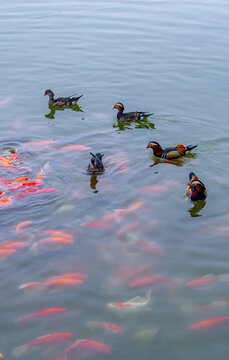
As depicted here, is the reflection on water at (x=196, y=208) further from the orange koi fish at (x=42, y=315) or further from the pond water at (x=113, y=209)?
the orange koi fish at (x=42, y=315)

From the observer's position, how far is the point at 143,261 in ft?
26.0

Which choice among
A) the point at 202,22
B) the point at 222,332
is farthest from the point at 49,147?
the point at 202,22

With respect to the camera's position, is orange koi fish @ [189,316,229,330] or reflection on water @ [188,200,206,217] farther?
reflection on water @ [188,200,206,217]

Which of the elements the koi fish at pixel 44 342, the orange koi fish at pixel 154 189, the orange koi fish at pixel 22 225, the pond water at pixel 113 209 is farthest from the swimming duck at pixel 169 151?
the koi fish at pixel 44 342

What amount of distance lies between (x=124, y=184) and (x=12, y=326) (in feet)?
15.3

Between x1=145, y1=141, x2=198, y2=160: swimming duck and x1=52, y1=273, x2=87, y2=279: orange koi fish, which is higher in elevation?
x1=145, y1=141, x2=198, y2=160: swimming duck

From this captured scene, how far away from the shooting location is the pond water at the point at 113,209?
21.4 ft

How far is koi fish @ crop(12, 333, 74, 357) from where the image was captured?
616cm

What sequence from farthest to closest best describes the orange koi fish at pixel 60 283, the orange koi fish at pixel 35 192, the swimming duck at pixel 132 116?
the swimming duck at pixel 132 116
the orange koi fish at pixel 35 192
the orange koi fish at pixel 60 283

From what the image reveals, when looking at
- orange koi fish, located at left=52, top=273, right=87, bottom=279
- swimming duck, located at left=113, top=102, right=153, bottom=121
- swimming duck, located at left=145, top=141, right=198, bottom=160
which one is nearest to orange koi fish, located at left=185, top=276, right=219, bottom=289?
orange koi fish, located at left=52, top=273, right=87, bottom=279

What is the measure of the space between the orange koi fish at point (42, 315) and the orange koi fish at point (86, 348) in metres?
0.66

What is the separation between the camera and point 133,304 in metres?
6.89

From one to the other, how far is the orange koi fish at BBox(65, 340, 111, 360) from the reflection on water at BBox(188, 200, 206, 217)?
12.8 feet

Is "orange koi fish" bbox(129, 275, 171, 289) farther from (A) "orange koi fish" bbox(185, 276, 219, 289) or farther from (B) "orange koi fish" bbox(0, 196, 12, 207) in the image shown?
(B) "orange koi fish" bbox(0, 196, 12, 207)
